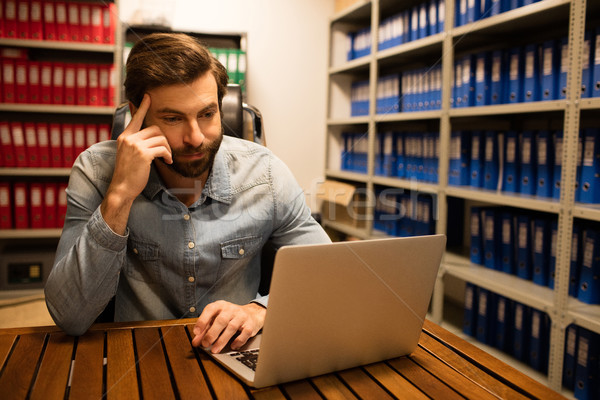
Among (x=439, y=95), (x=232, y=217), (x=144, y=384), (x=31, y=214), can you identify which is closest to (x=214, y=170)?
(x=232, y=217)

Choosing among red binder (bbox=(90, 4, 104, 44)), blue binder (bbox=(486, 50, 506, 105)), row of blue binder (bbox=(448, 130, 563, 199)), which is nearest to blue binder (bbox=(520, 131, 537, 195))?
row of blue binder (bbox=(448, 130, 563, 199))

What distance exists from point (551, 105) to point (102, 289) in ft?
5.31

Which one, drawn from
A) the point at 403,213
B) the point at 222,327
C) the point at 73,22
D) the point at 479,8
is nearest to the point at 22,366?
the point at 222,327

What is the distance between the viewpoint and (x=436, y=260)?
0.72 metres

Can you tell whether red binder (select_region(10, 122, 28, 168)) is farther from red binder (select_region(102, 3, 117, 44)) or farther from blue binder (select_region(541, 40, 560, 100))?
blue binder (select_region(541, 40, 560, 100))

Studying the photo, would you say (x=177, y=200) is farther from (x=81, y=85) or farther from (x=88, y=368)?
(x=81, y=85)

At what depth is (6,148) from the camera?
2.86 meters

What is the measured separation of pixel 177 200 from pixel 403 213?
1.93 metres

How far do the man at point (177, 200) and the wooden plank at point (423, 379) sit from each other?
1.03 feet

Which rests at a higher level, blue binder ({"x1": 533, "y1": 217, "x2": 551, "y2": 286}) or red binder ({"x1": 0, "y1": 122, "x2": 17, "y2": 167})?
red binder ({"x1": 0, "y1": 122, "x2": 17, "y2": 167})

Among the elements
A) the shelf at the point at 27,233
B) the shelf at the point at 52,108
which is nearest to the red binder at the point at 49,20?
the shelf at the point at 52,108

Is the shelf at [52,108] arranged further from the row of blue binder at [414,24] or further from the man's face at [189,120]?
the man's face at [189,120]

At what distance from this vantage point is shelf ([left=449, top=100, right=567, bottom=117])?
5.74 ft

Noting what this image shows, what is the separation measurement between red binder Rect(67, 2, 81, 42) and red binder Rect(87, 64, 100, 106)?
0.19 meters
